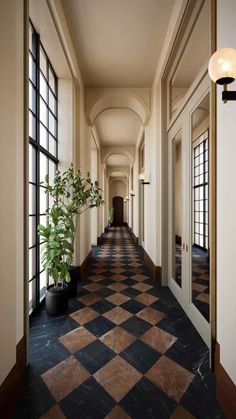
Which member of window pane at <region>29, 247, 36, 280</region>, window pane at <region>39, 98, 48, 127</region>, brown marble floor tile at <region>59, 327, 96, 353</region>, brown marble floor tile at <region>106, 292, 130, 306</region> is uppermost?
window pane at <region>39, 98, 48, 127</region>

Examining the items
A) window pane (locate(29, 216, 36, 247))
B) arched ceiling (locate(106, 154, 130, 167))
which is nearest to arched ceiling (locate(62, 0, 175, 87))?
window pane (locate(29, 216, 36, 247))

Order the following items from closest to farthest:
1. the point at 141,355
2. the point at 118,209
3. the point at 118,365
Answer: the point at 118,365
the point at 141,355
the point at 118,209

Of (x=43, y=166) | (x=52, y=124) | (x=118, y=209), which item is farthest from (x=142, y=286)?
(x=118, y=209)

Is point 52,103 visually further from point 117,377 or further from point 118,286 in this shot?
point 117,377

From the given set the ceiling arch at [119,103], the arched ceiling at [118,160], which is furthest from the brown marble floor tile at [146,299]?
the arched ceiling at [118,160]

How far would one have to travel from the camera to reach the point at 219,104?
1720 mm

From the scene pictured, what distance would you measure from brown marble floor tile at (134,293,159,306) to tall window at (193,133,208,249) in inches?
48.0

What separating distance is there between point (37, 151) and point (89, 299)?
2525 millimetres

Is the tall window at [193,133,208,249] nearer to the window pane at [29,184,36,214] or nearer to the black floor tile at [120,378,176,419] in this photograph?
the black floor tile at [120,378,176,419]

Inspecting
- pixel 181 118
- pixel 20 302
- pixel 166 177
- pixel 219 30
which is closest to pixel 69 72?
pixel 181 118

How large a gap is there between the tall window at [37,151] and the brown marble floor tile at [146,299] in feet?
5.27

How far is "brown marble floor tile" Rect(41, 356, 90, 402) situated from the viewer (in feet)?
5.49

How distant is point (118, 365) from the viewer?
1.94m

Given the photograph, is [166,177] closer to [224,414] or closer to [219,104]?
[219,104]
